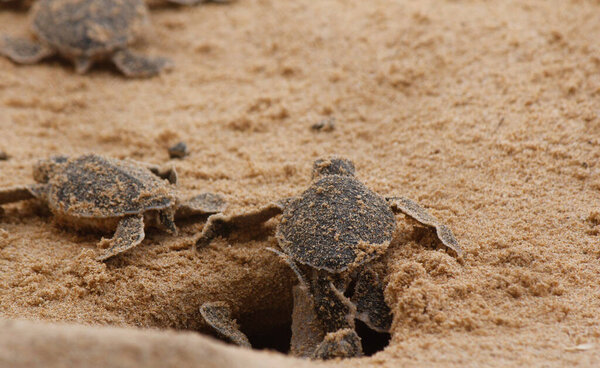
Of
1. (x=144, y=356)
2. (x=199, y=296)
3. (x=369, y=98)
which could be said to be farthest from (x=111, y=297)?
(x=369, y=98)

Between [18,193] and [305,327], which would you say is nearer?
[305,327]

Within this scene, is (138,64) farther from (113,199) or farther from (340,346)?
(340,346)

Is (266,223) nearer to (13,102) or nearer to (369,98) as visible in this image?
(369,98)

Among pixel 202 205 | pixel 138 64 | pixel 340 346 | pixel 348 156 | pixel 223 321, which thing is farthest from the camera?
pixel 138 64

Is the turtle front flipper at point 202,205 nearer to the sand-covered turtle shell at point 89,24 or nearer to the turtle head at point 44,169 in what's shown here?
the turtle head at point 44,169

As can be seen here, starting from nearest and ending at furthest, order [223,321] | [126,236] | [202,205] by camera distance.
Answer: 1. [223,321]
2. [126,236]
3. [202,205]

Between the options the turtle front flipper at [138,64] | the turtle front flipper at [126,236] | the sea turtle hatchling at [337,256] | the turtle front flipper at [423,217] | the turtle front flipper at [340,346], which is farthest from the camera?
the turtle front flipper at [138,64]

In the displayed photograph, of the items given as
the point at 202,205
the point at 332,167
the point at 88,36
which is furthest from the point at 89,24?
the point at 332,167

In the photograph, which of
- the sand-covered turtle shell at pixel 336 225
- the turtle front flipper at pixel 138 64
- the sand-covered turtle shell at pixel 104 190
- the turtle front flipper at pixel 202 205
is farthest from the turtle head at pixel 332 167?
the turtle front flipper at pixel 138 64
